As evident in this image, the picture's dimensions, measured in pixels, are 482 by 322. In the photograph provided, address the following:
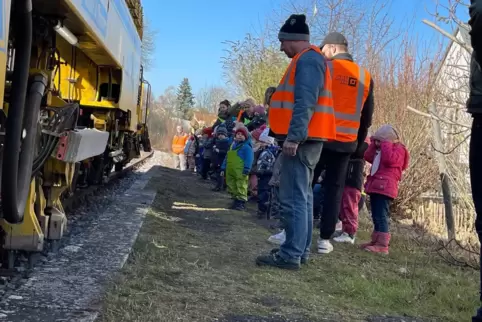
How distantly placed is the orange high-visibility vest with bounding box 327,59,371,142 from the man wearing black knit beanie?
1.56ft

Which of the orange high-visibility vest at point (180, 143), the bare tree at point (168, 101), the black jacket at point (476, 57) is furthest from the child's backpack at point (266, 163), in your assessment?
the bare tree at point (168, 101)

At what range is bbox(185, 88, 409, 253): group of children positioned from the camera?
18.4 ft

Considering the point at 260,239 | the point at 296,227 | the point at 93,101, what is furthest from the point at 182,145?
the point at 296,227

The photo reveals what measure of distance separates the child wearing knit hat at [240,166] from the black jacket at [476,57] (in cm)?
545

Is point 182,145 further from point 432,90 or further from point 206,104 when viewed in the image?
point 206,104

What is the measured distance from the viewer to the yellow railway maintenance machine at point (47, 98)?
270 centimetres

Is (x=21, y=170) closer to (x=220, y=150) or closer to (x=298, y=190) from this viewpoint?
(x=298, y=190)

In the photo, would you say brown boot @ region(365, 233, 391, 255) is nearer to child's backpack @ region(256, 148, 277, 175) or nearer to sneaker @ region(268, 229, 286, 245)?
sneaker @ region(268, 229, 286, 245)

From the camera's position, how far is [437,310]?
3.74 meters

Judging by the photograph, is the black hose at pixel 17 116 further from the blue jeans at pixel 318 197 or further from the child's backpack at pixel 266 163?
the child's backpack at pixel 266 163

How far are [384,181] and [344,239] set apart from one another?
77cm

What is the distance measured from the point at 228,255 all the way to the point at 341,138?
1.35m

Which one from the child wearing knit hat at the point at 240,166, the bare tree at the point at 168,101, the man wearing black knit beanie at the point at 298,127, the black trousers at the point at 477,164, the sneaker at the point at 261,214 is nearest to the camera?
the black trousers at the point at 477,164

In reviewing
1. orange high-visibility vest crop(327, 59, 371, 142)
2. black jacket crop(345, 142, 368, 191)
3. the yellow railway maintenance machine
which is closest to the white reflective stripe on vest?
orange high-visibility vest crop(327, 59, 371, 142)
